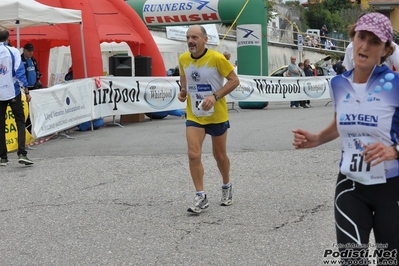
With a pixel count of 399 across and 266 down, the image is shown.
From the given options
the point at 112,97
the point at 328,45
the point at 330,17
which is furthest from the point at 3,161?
the point at 330,17

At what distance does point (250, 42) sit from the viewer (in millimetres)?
21609

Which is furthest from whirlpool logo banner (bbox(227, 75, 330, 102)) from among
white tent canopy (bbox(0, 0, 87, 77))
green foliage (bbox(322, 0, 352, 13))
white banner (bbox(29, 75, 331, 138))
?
green foliage (bbox(322, 0, 352, 13))

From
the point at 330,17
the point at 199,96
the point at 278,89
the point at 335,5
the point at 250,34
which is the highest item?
the point at 335,5

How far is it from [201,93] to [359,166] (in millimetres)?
3567

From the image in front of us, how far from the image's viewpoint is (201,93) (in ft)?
22.3

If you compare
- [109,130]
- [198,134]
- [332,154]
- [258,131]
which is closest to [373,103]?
[198,134]

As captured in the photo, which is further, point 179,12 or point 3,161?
point 179,12

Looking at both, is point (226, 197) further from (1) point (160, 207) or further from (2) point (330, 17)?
(2) point (330, 17)

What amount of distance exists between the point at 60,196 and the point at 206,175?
2061 mm

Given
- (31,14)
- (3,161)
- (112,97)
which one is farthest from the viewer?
(112,97)

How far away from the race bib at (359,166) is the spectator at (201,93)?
3228 millimetres

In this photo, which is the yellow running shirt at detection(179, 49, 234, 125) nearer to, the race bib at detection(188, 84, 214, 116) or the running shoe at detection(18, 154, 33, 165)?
the race bib at detection(188, 84, 214, 116)

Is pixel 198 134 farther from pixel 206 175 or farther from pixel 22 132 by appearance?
pixel 22 132

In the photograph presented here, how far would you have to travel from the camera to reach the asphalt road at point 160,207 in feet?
17.7
